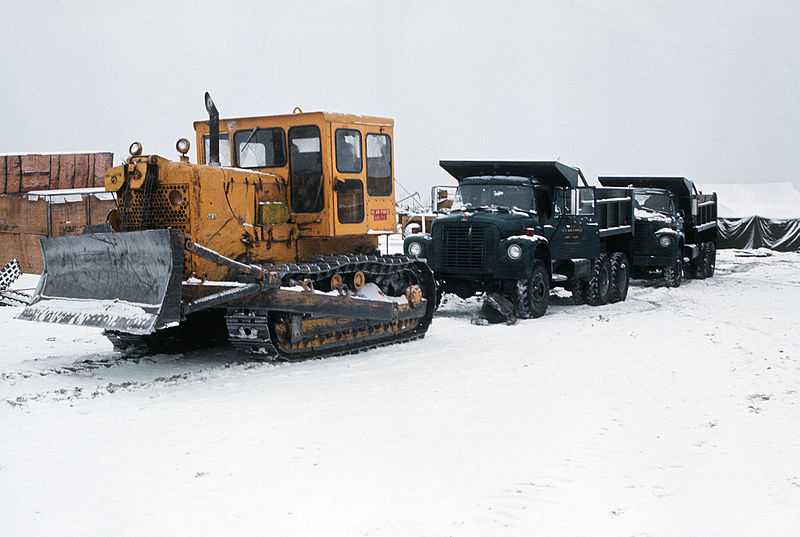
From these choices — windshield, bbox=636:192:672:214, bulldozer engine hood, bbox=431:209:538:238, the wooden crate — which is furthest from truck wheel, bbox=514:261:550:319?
the wooden crate

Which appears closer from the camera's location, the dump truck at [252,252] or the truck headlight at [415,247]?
the dump truck at [252,252]

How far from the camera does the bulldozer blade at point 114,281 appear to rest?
27.6 feet

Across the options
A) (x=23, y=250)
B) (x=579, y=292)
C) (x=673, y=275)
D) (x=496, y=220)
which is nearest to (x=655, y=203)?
(x=673, y=275)

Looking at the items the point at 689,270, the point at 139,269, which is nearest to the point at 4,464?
the point at 139,269

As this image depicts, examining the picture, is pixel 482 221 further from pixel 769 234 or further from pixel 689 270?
pixel 769 234

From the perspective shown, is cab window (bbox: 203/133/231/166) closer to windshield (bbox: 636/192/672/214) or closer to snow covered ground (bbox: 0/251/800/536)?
snow covered ground (bbox: 0/251/800/536)

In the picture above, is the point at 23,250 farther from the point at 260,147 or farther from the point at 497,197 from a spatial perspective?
the point at 260,147

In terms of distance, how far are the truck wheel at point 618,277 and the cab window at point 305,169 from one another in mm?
9376

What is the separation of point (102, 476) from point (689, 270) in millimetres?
21301

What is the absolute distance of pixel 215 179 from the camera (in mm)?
9781

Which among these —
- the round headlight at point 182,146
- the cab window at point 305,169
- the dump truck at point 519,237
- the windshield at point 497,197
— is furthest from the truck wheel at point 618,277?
the round headlight at point 182,146

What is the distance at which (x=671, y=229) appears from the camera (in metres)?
20.6

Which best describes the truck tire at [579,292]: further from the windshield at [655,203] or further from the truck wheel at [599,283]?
the windshield at [655,203]

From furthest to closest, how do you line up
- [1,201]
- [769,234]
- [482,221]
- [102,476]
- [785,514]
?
[769,234]
[1,201]
[482,221]
[102,476]
[785,514]
